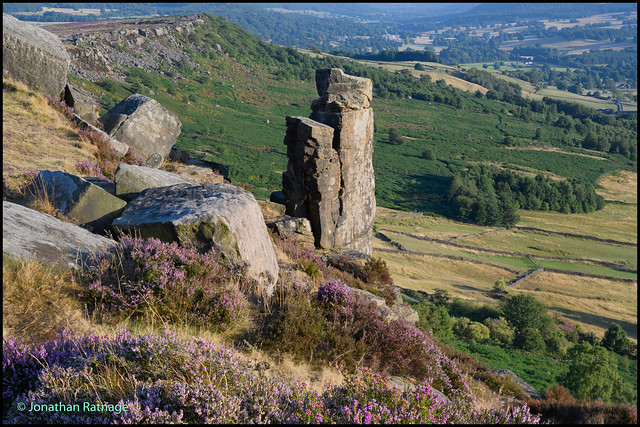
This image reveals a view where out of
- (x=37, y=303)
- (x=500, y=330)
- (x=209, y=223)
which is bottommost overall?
(x=500, y=330)

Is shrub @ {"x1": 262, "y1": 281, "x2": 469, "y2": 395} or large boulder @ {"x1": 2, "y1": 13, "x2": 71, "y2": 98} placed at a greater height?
large boulder @ {"x1": 2, "y1": 13, "x2": 71, "y2": 98}

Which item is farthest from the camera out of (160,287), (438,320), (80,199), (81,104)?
(438,320)

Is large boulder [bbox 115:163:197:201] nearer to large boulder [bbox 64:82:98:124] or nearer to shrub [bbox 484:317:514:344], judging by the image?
large boulder [bbox 64:82:98:124]

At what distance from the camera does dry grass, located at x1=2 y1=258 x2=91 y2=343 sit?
536cm

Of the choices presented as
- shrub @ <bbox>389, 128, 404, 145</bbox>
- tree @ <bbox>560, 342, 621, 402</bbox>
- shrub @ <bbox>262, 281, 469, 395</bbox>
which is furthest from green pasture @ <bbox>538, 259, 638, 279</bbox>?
shrub @ <bbox>389, 128, 404, 145</bbox>

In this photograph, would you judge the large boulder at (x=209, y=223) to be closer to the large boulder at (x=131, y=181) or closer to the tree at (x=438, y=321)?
the large boulder at (x=131, y=181)

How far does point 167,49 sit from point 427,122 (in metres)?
85.7

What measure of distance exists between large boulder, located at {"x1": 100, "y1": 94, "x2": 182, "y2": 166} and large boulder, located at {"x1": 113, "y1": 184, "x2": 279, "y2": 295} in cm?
878

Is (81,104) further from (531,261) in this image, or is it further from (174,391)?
(531,261)

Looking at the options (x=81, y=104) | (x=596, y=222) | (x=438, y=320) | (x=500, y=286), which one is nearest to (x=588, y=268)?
(x=500, y=286)

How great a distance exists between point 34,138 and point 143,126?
4.34 m

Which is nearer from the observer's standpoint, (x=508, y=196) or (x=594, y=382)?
(x=594, y=382)

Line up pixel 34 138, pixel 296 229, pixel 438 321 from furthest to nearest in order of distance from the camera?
1. pixel 438 321
2. pixel 296 229
3. pixel 34 138

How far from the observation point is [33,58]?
1627 centimetres
